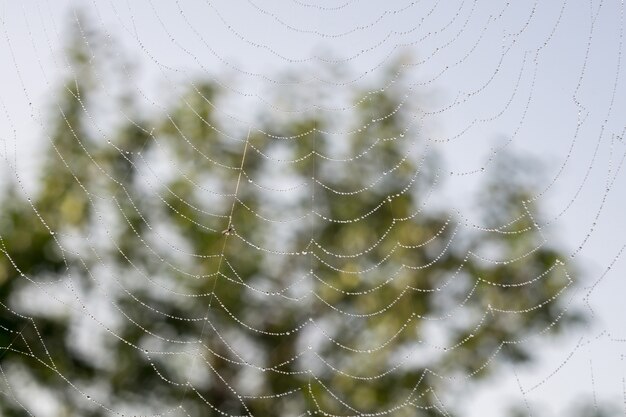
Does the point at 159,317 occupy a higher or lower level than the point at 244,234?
lower

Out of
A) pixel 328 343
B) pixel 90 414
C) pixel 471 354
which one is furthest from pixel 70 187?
pixel 471 354

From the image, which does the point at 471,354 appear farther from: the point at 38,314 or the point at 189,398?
the point at 38,314

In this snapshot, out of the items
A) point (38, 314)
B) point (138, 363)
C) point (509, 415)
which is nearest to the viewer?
point (509, 415)

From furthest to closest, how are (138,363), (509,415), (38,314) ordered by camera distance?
1. (138,363)
2. (38,314)
3. (509,415)

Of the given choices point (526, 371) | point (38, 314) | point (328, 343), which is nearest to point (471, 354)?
point (526, 371)

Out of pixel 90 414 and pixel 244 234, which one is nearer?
pixel 90 414

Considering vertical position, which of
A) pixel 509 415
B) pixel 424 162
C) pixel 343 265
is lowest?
pixel 509 415
